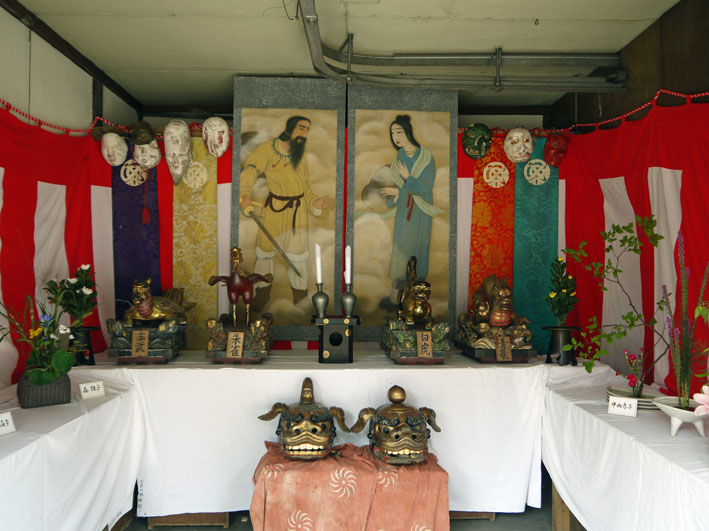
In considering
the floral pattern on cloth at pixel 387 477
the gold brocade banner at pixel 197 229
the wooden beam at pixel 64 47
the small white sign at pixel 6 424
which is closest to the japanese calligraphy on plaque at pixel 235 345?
the gold brocade banner at pixel 197 229

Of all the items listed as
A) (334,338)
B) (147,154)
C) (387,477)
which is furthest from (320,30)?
(387,477)

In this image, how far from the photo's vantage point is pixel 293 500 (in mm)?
2494

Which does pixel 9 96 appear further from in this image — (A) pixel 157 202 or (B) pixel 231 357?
(B) pixel 231 357

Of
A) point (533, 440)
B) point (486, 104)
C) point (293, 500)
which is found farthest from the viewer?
point (486, 104)

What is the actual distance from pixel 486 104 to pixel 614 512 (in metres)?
3.41

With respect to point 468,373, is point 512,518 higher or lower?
lower

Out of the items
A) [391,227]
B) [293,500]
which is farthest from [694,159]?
[293,500]

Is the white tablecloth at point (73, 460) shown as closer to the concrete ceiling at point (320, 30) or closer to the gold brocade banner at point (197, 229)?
the gold brocade banner at point (197, 229)

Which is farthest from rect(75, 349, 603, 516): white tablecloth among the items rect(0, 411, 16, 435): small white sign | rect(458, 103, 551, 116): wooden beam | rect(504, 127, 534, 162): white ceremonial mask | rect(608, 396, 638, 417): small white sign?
rect(458, 103, 551, 116): wooden beam

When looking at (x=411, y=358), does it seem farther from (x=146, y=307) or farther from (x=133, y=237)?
(x=133, y=237)

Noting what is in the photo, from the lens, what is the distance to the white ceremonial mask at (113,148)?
11.8ft

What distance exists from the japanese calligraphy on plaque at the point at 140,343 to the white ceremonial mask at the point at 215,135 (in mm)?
1476

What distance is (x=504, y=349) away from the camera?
3.13 m

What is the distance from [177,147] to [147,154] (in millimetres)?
245
